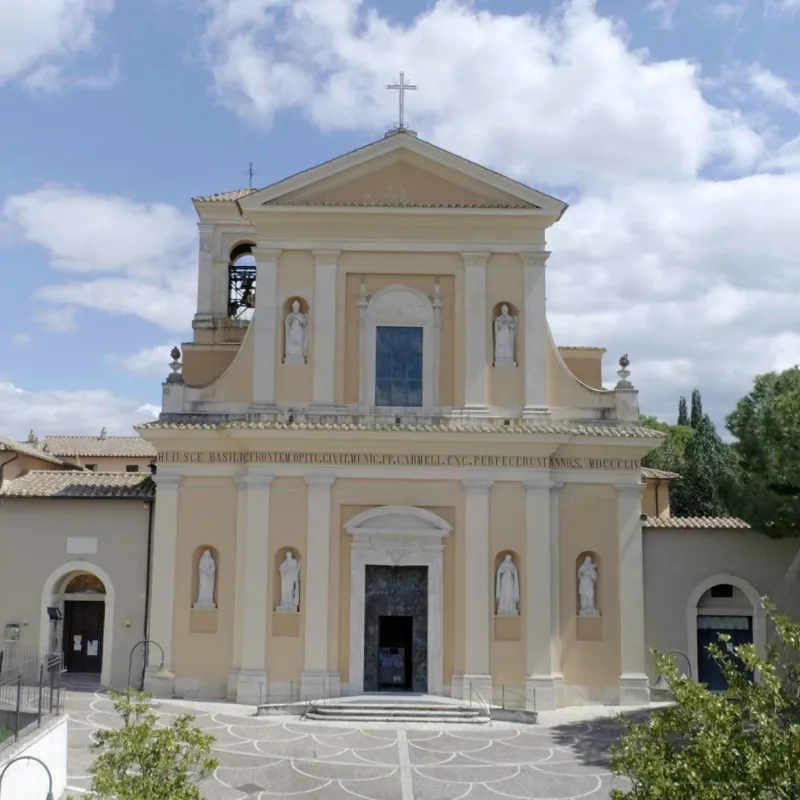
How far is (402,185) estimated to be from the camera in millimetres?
21281

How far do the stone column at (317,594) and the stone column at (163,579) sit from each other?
2977mm

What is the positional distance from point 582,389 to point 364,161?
7.27 metres

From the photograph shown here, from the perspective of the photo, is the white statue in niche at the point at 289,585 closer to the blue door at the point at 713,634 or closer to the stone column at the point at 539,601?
the stone column at the point at 539,601

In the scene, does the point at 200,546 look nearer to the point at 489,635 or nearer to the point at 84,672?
the point at 84,672

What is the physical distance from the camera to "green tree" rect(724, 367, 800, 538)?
19.4 meters

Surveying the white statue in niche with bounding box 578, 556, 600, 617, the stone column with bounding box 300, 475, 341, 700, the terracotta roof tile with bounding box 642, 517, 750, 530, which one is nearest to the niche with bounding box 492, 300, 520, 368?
the stone column with bounding box 300, 475, 341, 700

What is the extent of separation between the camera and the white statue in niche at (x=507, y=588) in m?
20.1

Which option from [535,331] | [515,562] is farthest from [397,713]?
[535,331]

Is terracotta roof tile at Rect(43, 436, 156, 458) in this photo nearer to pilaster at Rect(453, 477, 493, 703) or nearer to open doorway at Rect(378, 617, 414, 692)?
open doorway at Rect(378, 617, 414, 692)

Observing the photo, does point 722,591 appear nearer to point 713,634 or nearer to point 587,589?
point 713,634

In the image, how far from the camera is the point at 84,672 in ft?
72.2

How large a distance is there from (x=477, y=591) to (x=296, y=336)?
23.1 ft

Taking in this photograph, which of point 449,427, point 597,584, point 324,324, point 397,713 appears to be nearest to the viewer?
point 397,713

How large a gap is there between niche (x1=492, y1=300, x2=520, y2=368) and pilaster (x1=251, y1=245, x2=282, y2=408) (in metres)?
5.04
